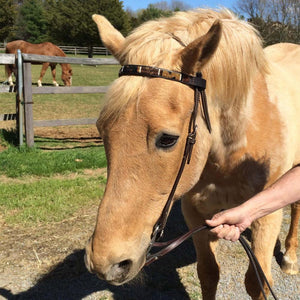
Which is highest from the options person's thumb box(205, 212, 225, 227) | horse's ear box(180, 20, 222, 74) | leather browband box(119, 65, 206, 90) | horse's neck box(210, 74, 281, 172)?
horse's ear box(180, 20, 222, 74)

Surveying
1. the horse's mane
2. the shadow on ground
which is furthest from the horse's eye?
the shadow on ground

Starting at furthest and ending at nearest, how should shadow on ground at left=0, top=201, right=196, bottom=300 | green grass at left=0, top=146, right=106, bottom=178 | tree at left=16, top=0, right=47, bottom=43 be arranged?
tree at left=16, top=0, right=47, bottom=43
green grass at left=0, top=146, right=106, bottom=178
shadow on ground at left=0, top=201, right=196, bottom=300

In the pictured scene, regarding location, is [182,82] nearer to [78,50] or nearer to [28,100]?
[28,100]

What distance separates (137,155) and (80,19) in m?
47.6

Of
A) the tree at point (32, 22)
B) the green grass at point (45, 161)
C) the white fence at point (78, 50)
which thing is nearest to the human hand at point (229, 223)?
the green grass at point (45, 161)

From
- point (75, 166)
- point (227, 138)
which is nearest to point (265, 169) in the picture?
point (227, 138)

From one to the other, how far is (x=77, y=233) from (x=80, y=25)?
4517 centimetres

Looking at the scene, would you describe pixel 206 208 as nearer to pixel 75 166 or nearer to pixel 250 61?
pixel 250 61

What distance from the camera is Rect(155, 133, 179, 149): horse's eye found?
1.47 meters

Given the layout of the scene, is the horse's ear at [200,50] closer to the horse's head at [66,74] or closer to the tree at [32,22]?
the horse's head at [66,74]

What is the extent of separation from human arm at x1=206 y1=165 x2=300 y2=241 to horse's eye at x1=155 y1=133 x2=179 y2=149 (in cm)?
41

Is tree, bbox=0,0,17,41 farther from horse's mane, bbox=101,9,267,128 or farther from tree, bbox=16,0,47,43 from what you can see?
horse's mane, bbox=101,9,267,128

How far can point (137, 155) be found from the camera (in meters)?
1.46

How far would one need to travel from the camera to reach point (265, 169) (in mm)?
2150
